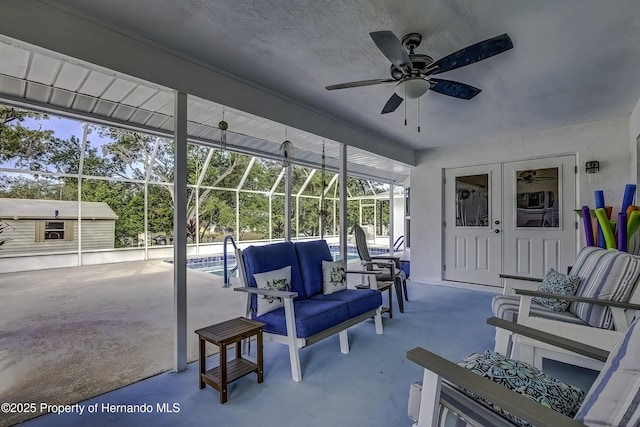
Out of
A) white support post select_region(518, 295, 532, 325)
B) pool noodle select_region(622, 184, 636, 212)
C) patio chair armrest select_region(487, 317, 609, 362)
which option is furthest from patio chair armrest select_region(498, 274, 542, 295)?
patio chair armrest select_region(487, 317, 609, 362)

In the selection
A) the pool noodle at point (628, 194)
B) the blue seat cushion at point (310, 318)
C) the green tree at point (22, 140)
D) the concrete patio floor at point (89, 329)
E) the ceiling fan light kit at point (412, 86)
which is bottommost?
the concrete patio floor at point (89, 329)

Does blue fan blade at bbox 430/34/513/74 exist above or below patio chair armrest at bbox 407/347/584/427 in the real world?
above

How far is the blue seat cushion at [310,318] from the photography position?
7.45 feet

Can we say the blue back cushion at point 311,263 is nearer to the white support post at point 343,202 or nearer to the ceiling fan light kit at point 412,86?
the white support post at point 343,202

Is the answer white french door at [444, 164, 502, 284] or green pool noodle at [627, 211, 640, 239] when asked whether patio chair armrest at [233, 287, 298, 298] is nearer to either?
green pool noodle at [627, 211, 640, 239]

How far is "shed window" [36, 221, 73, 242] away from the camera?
7348 millimetres

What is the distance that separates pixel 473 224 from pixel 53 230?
9.42 m

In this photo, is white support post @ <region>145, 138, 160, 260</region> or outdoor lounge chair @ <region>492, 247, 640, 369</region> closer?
outdoor lounge chair @ <region>492, 247, 640, 369</region>

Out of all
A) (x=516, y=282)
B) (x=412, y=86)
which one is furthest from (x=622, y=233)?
(x=412, y=86)

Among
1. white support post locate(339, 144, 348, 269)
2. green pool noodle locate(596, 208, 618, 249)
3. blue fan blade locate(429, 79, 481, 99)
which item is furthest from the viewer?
white support post locate(339, 144, 348, 269)

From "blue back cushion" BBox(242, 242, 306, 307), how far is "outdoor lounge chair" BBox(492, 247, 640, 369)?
1.64 meters

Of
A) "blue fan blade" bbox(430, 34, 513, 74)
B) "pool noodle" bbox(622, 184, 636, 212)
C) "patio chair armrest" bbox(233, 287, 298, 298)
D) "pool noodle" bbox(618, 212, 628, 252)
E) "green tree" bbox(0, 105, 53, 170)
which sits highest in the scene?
"green tree" bbox(0, 105, 53, 170)

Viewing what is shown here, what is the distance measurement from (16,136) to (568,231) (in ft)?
34.5

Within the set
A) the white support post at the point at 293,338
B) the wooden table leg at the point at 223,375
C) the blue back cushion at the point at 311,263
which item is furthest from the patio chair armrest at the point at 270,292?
the blue back cushion at the point at 311,263
